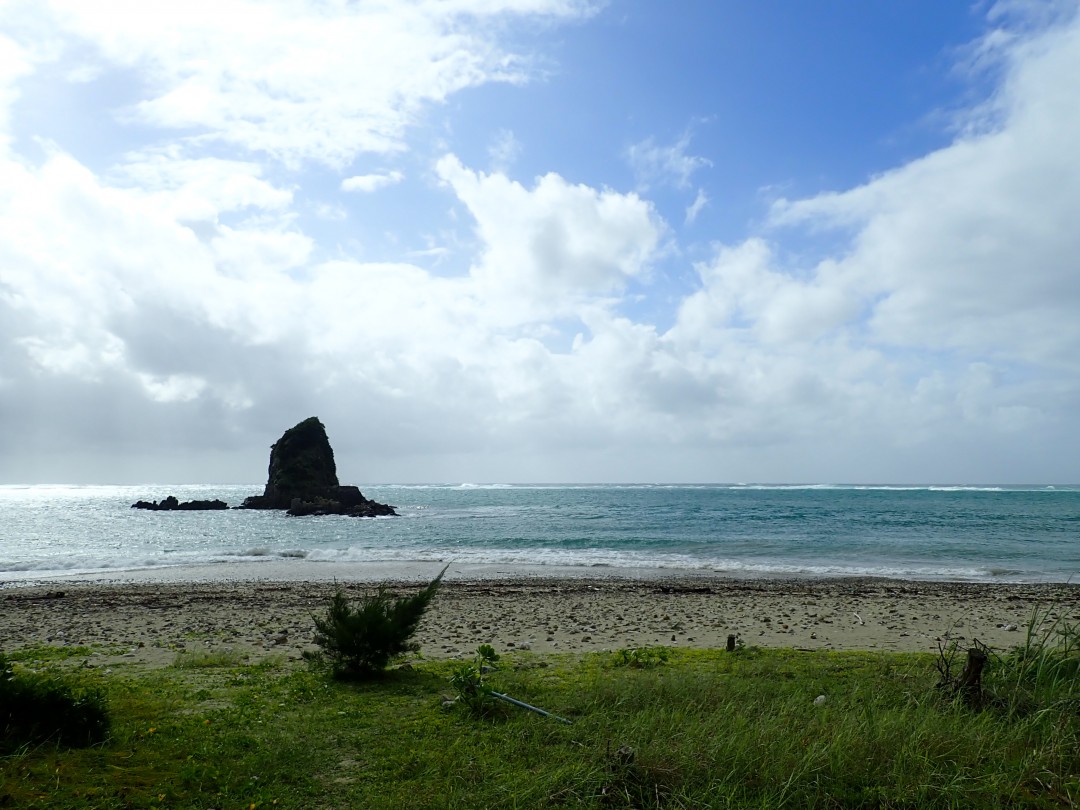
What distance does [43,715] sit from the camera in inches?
211

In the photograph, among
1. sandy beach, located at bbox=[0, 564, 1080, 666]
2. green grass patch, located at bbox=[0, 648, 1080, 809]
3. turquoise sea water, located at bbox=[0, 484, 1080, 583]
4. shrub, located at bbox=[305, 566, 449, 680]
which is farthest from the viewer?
turquoise sea water, located at bbox=[0, 484, 1080, 583]

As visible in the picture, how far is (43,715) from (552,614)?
12567mm

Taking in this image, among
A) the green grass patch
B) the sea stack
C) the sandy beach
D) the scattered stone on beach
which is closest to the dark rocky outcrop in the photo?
the sea stack

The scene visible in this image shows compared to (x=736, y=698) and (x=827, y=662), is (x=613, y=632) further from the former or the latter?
(x=736, y=698)

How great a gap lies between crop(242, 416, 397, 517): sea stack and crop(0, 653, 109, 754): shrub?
96073 mm

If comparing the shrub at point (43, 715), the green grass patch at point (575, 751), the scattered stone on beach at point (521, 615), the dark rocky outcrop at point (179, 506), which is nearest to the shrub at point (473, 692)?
the green grass patch at point (575, 751)

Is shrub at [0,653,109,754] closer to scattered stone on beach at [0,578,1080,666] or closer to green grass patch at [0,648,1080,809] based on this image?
green grass patch at [0,648,1080,809]

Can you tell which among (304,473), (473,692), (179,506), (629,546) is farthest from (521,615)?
(179,506)

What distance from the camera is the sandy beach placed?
42.1ft

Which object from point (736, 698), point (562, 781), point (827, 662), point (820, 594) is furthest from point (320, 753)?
point (820, 594)

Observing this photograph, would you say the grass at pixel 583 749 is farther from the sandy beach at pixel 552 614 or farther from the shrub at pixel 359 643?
the sandy beach at pixel 552 614

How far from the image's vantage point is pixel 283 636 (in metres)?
13.1

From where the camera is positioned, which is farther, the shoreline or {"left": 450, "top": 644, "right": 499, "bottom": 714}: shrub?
the shoreline

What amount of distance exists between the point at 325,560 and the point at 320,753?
108 feet
